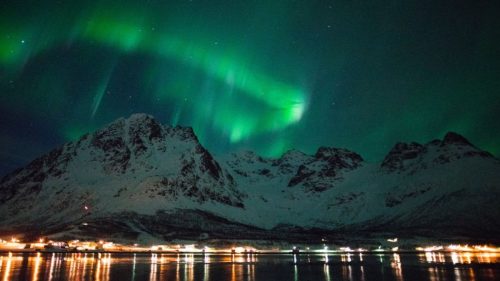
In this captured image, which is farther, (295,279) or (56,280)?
(295,279)

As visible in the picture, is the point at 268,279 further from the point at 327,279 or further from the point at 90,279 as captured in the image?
the point at 90,279

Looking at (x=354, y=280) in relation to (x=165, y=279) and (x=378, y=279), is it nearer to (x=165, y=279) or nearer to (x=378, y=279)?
(x=378, y=279)

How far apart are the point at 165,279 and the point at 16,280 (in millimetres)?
19231

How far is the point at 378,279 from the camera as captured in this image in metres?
58.5

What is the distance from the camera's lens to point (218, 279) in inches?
2360

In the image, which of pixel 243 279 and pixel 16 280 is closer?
pixel 16 280

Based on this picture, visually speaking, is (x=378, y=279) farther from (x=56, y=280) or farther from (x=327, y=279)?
(x=56, y=280)

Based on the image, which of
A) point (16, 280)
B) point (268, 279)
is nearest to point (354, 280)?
point (268, 279)

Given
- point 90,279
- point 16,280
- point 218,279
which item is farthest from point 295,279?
point 16,280

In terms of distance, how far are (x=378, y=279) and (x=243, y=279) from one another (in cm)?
1919

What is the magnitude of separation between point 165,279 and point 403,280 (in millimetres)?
32999

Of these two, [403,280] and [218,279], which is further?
[218,279]

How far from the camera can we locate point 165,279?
58500mm

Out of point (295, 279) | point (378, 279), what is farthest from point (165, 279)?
point (378, 279)
